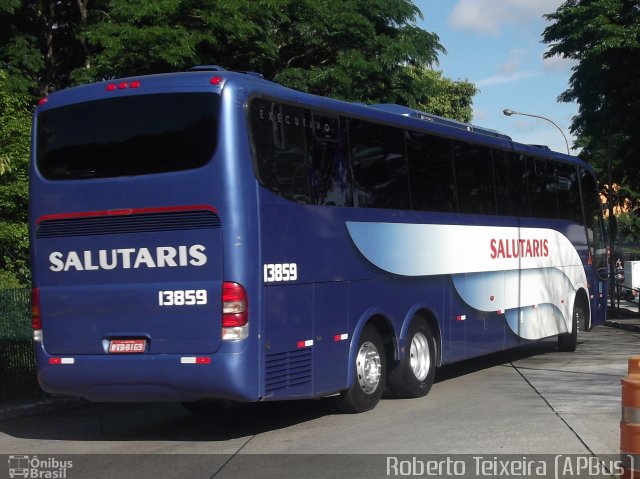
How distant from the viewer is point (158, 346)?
10.1m

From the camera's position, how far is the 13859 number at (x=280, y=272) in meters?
10.2

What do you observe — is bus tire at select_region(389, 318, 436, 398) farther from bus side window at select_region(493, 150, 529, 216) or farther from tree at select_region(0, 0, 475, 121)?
tree at select_region(0, 0, 475, 121)

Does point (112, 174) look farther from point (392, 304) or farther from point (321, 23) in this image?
point (321, 23)

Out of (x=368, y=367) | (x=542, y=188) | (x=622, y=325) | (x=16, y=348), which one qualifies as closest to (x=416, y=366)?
(x=368, y=367)

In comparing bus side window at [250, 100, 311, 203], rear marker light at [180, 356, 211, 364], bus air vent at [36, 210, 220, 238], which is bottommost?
rear marker light at [180, 356, 211, 364]

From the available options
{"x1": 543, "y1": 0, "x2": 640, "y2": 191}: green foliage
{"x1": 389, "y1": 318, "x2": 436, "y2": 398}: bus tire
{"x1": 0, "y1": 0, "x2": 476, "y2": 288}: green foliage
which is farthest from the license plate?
{"x1": 543, "y1": 0, "x2": 640, "y2": 191}: green foliage

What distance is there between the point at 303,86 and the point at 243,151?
14.4m

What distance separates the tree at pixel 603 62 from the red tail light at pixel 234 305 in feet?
64.4

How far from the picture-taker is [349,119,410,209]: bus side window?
484 inches

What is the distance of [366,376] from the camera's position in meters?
12.2

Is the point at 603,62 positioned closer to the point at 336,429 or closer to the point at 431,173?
the point at 431,173

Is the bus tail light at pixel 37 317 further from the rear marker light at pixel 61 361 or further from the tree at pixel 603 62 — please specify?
the tree at pixel 603 62

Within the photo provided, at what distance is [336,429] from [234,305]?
2086 millimetres

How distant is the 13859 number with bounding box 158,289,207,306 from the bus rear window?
1252 mm
